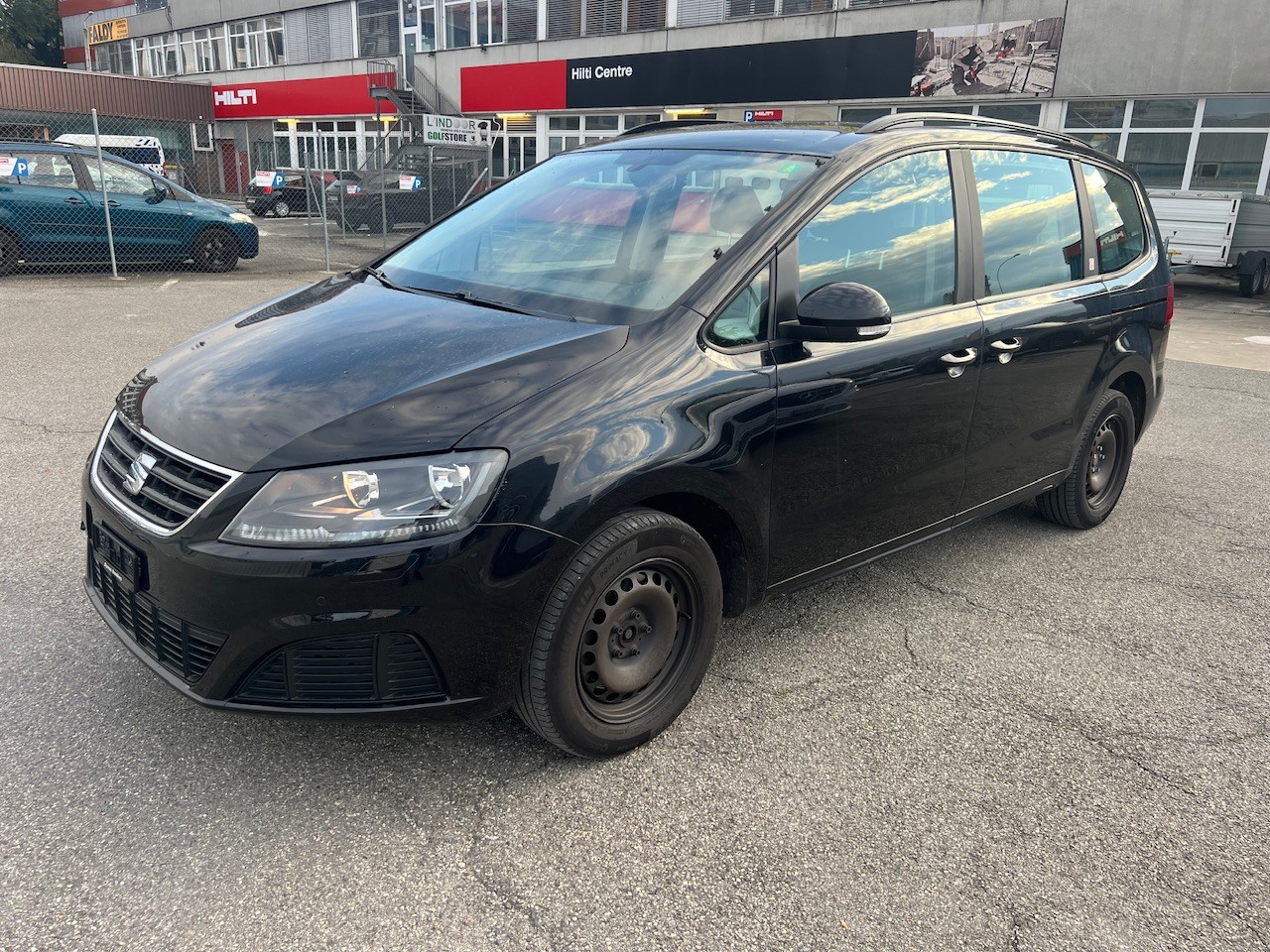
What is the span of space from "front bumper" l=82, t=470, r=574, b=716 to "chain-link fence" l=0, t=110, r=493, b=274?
3.06 m

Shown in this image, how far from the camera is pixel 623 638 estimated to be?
274 centimetres

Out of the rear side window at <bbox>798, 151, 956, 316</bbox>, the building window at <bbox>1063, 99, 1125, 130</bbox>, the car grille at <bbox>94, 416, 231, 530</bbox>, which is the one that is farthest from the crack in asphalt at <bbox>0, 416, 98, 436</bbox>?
the building window at <bbox>1063, 99, 1125, 130</bbox>

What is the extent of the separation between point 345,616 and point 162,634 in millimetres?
577

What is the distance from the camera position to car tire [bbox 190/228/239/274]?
44.8ft

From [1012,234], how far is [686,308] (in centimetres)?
176

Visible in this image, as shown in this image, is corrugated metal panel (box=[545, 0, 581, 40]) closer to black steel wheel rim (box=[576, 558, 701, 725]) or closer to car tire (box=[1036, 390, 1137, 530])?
car tire (box=[1036, 390, 1137, 530])

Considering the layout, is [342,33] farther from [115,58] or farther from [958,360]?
[958,360]

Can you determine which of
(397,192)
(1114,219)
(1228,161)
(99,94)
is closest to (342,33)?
(99,94)

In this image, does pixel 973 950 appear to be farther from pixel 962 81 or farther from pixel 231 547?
pixel 962 81

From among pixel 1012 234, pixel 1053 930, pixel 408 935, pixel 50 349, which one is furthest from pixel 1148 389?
pixel 50 349

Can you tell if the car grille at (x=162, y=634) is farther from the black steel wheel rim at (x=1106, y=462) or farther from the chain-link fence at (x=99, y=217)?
the chain-link fence at (x=99, y=217)

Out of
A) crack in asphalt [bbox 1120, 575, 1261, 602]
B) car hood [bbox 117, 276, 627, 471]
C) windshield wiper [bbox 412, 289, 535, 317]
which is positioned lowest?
crack in asphalt [bbox 1120, 575, 1261, 602]

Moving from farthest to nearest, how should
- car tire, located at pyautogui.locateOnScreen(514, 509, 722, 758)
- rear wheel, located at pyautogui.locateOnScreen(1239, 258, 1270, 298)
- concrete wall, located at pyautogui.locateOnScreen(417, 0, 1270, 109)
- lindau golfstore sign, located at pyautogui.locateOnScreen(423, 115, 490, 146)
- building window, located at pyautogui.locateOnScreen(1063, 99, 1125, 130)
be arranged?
building window, located at pyautogui.locateOnScreen(1063, 99, 1125, 130) < lindau golfstore sign, located at pyautogui.locateOnScreen(423, 115, 490, 146) < concrete wall, located at pyautogui.locateOnScreen(417, 0, 1270, 109) < rear wheel, located at pyautogui.locateOnScreen(1239, 258, 1270, 298) < car tire, located at pyautogui.locateOnScreen(514, 509, 722, 758)

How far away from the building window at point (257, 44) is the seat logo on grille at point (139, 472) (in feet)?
147
